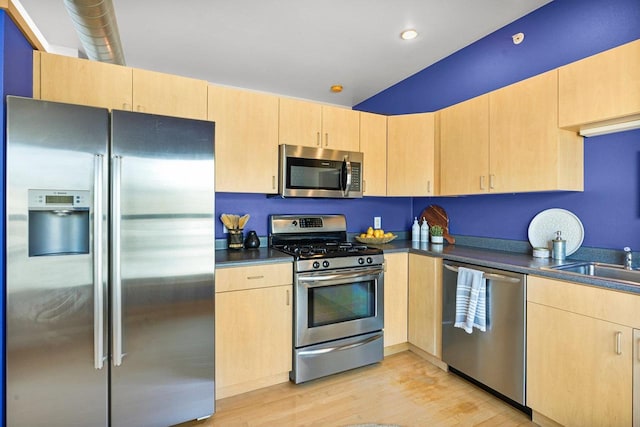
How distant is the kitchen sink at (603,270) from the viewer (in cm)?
186

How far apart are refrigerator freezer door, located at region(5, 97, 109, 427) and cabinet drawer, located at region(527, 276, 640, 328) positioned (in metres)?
2.48

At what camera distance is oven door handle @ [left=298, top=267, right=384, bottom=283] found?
92.2 inches

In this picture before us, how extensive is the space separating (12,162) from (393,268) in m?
2.61

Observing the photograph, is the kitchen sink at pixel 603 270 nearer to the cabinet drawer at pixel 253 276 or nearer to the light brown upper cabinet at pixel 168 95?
the cabinet drawer at pixel 253 276

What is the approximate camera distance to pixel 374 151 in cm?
314

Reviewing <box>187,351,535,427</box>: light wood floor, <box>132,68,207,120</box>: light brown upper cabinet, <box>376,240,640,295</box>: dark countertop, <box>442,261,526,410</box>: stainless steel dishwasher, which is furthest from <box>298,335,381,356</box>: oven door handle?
<box>132,68,207,120</box>: light brown upper cabinet

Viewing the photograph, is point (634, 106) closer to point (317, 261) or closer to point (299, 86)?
point (317, 261)

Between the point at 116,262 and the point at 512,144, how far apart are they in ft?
8.93

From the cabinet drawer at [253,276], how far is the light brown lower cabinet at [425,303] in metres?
1.18

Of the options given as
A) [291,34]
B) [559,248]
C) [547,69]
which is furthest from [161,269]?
[547,69]

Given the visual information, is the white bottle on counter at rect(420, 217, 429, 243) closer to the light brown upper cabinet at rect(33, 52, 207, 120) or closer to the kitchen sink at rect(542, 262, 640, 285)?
the kitchen sink at rect(542, 262, 640, 285)

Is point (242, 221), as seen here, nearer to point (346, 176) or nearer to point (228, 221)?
point (228, 221)

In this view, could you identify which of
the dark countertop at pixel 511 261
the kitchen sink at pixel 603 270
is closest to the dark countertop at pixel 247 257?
the dark countertop at pixel 511 261

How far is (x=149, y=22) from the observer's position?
8.21 ft
